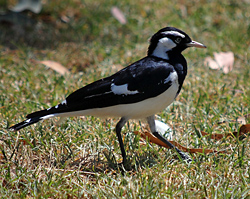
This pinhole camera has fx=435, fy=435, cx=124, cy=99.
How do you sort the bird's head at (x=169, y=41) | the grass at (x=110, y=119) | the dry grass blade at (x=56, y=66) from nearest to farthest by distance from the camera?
1. the grass at (x=110, y=119)
2. the bird's head at (x=169, y=41)
3. the dry grass blade at (x=56, y=66)

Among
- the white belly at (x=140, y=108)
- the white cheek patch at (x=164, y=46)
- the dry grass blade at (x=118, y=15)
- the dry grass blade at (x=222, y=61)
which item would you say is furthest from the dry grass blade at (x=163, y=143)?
the dry grass blade at (x=118, y=15)

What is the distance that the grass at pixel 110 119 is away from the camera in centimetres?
302

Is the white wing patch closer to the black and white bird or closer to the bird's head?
the black and white bird

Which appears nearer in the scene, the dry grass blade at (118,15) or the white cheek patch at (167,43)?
the white cheek patch at (167,43)

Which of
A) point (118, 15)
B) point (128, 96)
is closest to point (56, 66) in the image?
point (118, 15)

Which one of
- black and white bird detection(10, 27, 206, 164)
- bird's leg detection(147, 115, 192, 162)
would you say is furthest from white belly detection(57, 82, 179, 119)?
bird's leg detection(147, 115, 192, 162)

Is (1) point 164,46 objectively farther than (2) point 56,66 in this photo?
No

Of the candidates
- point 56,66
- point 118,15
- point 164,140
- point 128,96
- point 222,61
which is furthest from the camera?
point 118,15

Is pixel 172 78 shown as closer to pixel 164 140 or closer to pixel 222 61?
pixel 164 140

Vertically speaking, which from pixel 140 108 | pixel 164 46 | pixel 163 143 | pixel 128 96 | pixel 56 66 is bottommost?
pixel 163 143

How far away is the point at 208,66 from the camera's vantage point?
5.30 meters

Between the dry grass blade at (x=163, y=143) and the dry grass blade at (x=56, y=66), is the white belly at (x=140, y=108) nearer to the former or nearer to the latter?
the dry grass blade at (x=163, y=143)

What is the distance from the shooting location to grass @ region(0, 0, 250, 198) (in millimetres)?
3021

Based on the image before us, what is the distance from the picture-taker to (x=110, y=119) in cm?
415
